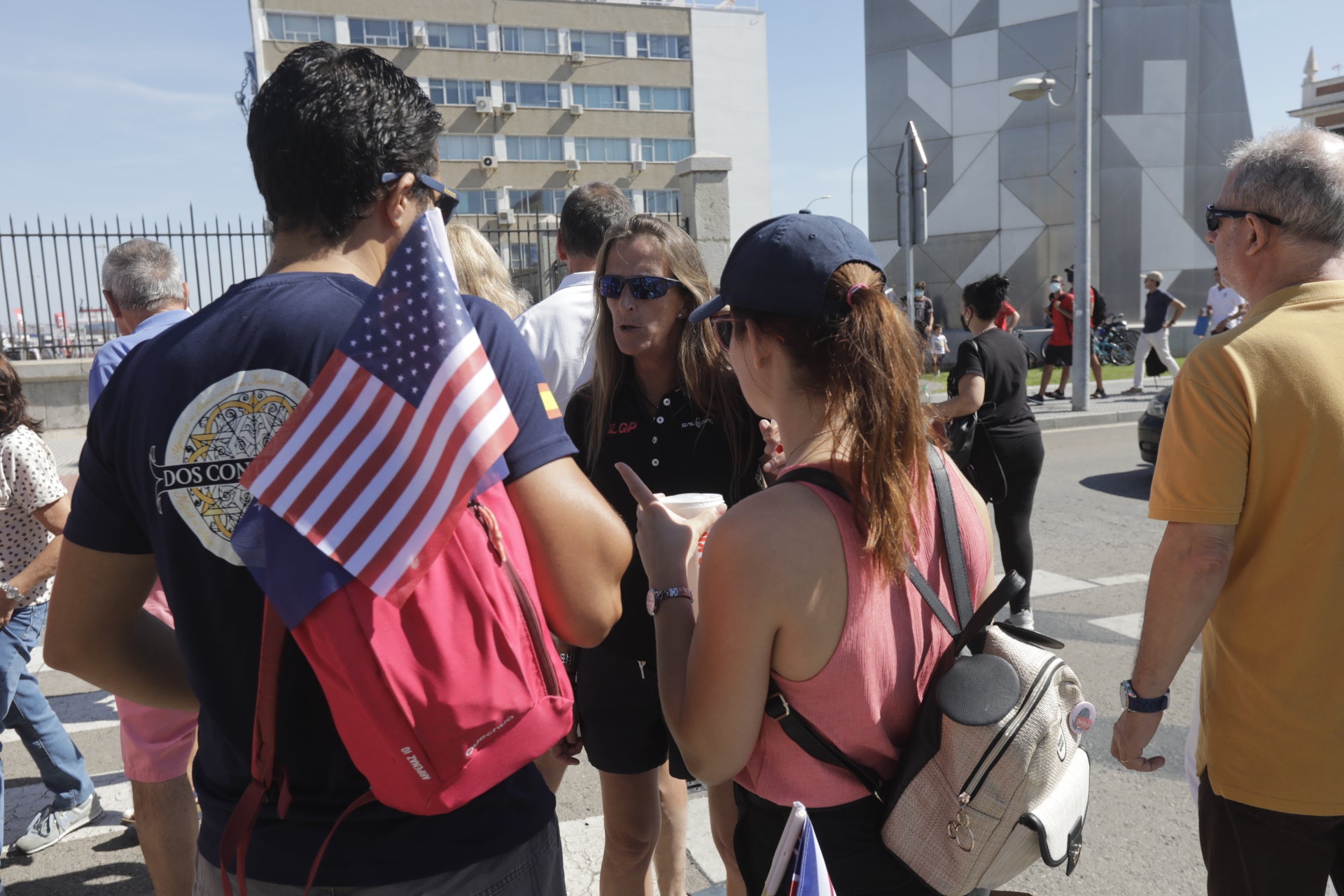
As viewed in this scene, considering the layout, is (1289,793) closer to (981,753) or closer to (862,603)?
(981,753)

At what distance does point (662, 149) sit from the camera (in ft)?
189

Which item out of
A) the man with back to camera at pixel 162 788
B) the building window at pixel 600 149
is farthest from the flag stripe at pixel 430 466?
the building window at pixel 600 149

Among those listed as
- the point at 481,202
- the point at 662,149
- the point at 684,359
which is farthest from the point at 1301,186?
the point at 662,149

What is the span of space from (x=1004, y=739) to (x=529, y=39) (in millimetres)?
58068

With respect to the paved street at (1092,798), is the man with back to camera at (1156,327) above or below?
above

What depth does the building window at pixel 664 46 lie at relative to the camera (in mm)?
56938

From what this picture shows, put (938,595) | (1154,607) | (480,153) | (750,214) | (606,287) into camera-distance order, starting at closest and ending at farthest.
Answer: (938,595) < (1154,607) < (606,287) < (480,153) < (750,214)

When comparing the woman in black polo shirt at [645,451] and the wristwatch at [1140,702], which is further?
the woman in black polo shirt at [645,451]

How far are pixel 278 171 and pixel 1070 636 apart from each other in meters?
5.09

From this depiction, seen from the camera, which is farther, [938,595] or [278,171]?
[938,595]

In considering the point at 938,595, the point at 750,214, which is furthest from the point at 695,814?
the point at 750,214

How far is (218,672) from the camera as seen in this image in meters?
1.35

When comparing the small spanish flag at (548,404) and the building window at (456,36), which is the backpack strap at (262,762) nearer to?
the small spanish flag at (548,404)

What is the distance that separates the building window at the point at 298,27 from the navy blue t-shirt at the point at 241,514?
52632mm
